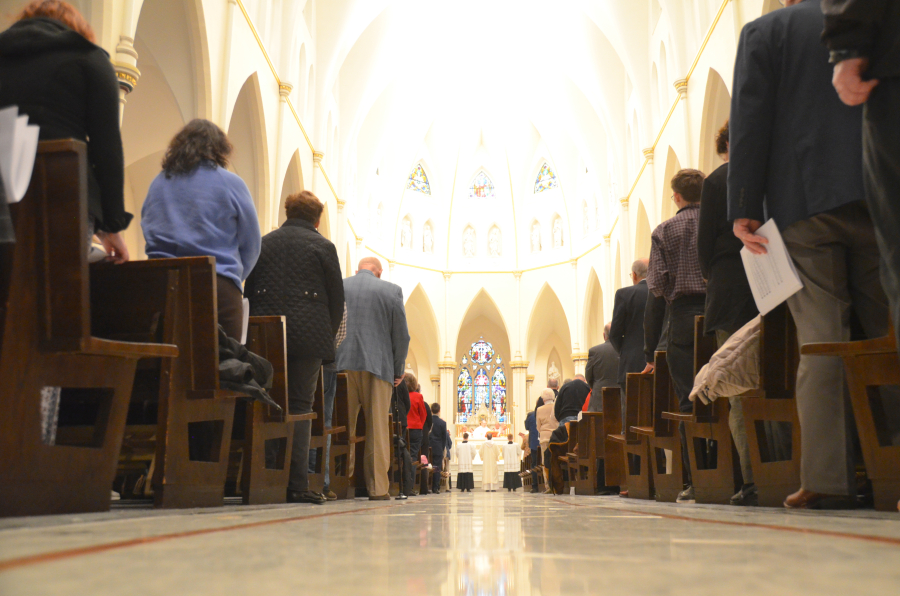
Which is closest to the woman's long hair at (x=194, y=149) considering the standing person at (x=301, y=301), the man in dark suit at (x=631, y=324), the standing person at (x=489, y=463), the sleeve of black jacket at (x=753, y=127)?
the standing person at (x=301, y=301)

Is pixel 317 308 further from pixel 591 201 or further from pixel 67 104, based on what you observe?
pixel 591 201

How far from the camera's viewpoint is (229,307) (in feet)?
9.41

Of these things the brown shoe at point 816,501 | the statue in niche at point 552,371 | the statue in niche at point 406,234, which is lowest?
the brown shoe at point 816,501

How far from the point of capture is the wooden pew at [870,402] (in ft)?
6.49

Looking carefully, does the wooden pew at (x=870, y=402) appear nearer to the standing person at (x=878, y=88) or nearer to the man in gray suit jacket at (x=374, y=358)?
the standing person at (x=878, y=88)

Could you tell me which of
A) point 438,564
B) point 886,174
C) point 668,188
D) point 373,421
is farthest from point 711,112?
point 438,564

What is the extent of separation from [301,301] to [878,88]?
8.98 ft

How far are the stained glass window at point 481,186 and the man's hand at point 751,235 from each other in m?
24.1

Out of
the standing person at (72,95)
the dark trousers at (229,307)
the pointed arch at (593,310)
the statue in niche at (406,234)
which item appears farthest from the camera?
the statue in niche at (406,234)

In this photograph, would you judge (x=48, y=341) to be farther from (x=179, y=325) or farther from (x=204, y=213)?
(x=204, y=213)

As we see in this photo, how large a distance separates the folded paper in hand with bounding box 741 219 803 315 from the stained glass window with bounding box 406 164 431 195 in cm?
2281

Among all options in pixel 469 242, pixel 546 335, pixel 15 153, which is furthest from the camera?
pixel 546 335

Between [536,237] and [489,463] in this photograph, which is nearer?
[489,463]

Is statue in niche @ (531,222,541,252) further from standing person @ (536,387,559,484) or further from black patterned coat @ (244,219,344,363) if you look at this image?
black patterned coat @ (244,219,344,363)
